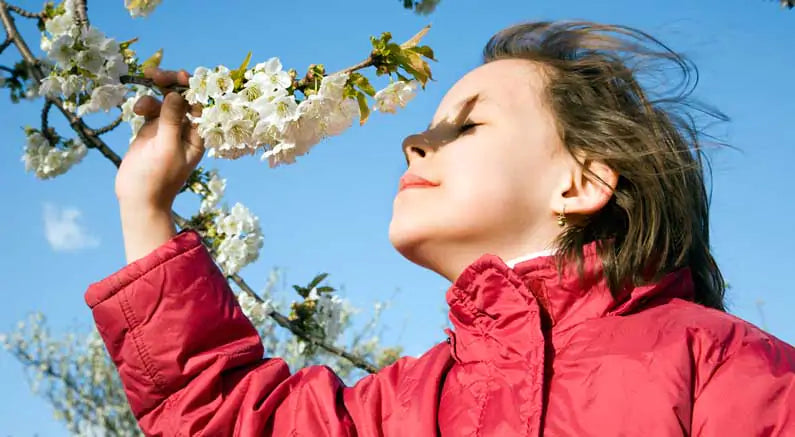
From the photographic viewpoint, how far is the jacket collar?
1.40m

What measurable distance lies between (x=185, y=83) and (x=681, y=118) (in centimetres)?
102

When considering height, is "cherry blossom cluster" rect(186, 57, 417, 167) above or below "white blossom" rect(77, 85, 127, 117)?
below

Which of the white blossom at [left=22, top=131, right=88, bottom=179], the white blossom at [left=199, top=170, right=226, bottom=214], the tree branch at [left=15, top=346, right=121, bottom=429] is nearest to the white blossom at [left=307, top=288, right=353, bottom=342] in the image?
the white blossom at [left=199, top=170, right=226, bottom=214]

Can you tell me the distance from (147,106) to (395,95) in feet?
1.58

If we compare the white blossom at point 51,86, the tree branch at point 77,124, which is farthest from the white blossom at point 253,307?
the white blossom at point 51,86

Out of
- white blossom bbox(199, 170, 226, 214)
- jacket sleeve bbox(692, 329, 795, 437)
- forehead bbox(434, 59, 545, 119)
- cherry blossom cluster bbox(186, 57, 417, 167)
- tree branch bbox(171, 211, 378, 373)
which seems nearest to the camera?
jacket sleeve bbox(692, 329, 795, 437)

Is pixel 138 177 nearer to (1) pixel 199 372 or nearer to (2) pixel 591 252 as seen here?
(1) pixel 199 372

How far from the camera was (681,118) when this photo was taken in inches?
69.2

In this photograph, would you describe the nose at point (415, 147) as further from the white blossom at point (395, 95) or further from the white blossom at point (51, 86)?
the white blossom at point (51, 86)

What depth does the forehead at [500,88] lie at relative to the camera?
1.61 metres

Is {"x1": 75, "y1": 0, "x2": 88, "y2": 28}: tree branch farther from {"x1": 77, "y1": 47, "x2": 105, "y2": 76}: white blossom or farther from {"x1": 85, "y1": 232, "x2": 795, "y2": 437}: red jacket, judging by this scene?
{"x1": 85, "y1": 232, "x2": 795, "y2": 437}: red jacket

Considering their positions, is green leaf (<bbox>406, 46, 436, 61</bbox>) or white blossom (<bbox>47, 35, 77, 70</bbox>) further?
white blossom (<bbox>47, 35, 77, 70</bbox>)

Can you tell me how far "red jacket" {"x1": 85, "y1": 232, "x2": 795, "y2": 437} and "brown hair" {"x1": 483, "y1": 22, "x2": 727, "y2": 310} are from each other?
0.06 metres

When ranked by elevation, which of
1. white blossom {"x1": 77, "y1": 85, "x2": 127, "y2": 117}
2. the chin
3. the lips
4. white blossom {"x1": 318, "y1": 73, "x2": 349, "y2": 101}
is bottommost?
the chin
